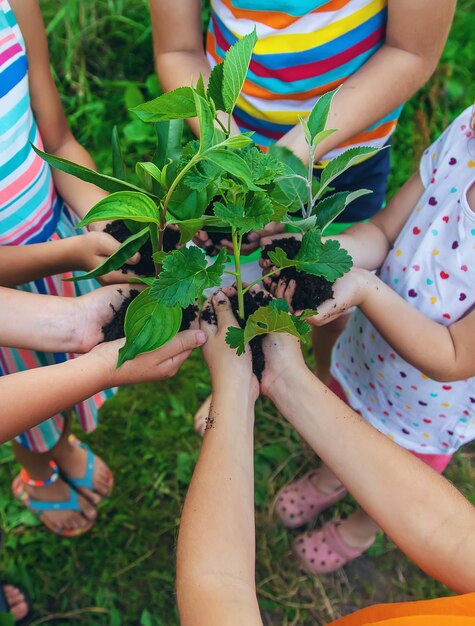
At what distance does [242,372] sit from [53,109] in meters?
0.68

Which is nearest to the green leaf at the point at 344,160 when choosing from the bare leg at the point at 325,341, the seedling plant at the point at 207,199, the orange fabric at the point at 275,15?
the seedling plant at the point at 207,199

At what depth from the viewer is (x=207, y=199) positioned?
0.77 m

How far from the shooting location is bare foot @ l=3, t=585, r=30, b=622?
4.77 ft

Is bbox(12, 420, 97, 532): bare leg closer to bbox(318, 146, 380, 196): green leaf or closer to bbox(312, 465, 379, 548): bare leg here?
bbox(312, 465, 379, 548): bare leg

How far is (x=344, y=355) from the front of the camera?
4.42ft

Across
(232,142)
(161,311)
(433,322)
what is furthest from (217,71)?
(433,322)

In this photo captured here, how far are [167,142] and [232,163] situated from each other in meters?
0.31

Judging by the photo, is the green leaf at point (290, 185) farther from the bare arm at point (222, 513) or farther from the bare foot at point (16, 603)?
the bare foot at point (16, 603)

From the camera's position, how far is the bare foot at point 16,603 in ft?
4.77

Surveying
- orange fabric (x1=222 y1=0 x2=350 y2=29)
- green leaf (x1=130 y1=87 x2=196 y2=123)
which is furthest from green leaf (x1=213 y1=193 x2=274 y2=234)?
orange fabric (x1=222 y1=0 x2=350 y2=29)

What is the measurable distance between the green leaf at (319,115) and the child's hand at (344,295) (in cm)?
26

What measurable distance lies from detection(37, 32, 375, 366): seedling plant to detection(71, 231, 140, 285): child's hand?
0.23 ft

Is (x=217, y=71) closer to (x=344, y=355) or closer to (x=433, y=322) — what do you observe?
Answer: (x=433, y=322)

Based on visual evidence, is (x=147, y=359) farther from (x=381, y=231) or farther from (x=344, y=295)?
(x=381, y=231)
